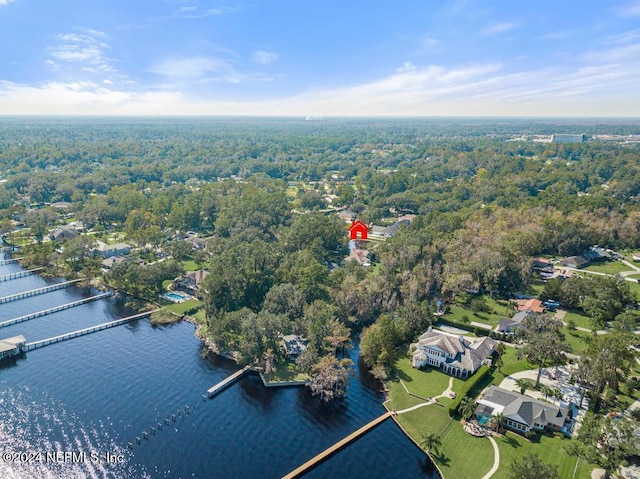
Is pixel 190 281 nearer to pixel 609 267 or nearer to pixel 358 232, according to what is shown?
pixel 358 232

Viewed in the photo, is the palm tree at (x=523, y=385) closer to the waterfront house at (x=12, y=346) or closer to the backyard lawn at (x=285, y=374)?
the backyard lawn at (x=285, y=374)

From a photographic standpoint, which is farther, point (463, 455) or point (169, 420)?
point (169, 420)

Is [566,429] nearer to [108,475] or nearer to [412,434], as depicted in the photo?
[412,434]

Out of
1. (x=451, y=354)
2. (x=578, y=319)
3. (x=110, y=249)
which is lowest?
(x=578, y=319)

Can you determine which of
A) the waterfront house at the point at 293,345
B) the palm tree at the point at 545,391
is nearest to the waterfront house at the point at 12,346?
the waterfront house at the point at 293,345

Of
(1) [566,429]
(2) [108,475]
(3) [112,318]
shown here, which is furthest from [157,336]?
(1) [566,429]

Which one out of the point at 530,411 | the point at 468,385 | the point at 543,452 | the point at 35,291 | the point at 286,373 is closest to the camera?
the point at 543,452

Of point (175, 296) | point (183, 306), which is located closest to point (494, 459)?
point (183, 306)
